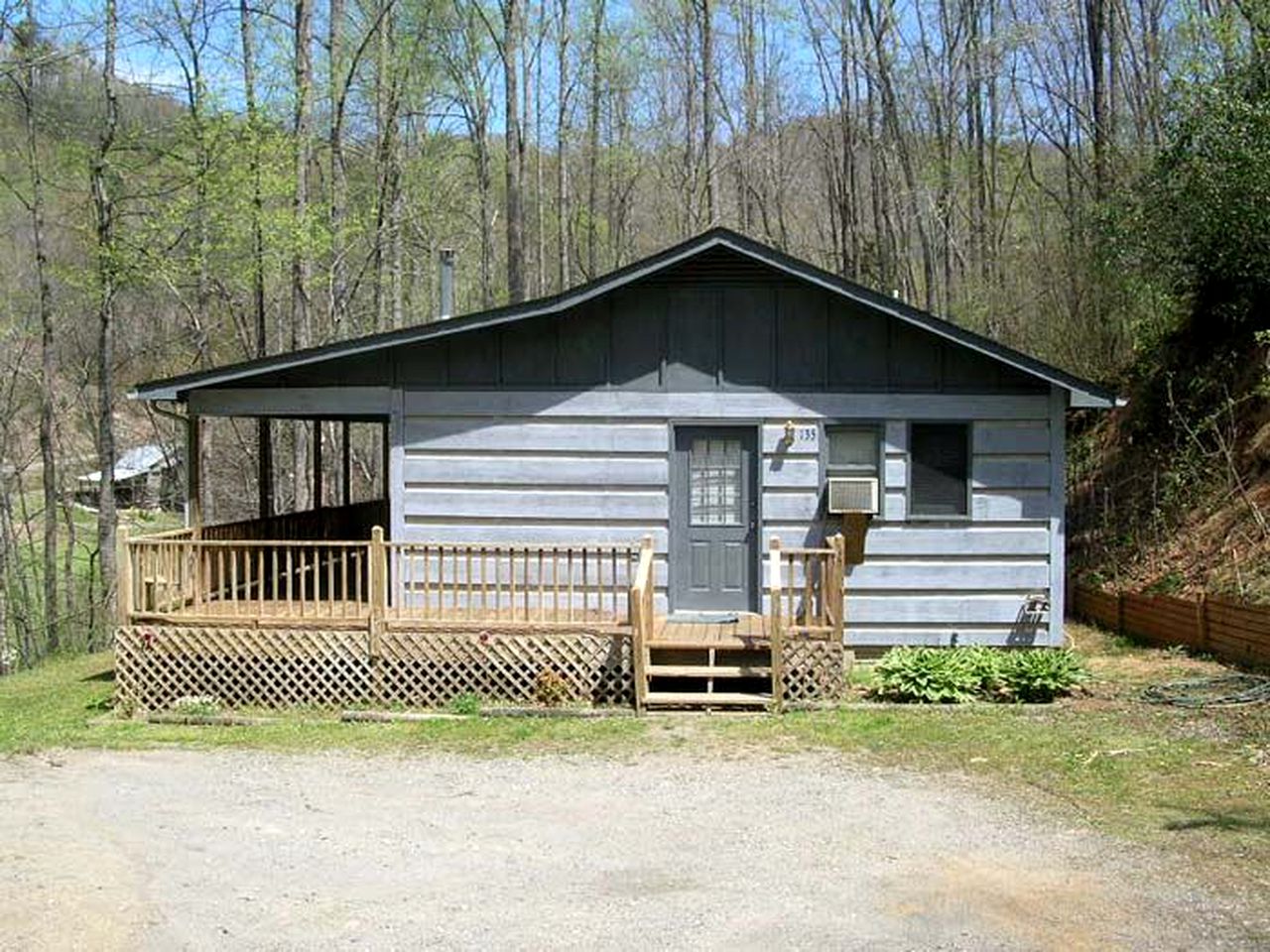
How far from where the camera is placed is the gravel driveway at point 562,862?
5690 millimetres

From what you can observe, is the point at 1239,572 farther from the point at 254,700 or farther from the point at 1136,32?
the point at 1136,32

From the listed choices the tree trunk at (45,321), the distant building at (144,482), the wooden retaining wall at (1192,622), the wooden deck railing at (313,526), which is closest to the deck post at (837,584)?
the wooden retaining wall at (1192,622)

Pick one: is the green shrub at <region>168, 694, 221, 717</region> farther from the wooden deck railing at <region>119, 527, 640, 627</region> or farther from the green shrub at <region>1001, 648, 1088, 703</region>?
the green shrub at <region>1001, 648, 1088, 703</region>

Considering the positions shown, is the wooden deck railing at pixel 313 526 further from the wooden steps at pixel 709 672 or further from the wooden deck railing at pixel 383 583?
the wooden steps at pixel 709 672

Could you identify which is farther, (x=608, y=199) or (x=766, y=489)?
(x=608, y=199)

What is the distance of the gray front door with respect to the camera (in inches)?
508

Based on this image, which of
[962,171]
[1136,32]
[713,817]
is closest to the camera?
[713,817]

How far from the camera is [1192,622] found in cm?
1311

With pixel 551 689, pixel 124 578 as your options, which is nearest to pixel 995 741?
pixel 551 689

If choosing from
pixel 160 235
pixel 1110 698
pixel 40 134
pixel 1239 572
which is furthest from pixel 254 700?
pixel 40 134

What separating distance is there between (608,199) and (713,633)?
2697 centimetres

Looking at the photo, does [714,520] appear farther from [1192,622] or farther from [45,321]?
[45,321]

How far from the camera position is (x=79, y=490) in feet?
100

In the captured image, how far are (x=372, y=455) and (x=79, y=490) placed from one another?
7174 mm
